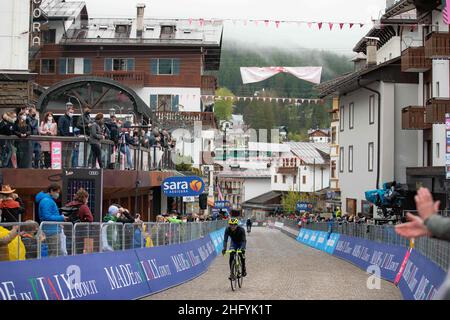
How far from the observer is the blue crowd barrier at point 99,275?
11.0m

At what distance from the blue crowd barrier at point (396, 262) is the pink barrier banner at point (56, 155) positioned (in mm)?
9192

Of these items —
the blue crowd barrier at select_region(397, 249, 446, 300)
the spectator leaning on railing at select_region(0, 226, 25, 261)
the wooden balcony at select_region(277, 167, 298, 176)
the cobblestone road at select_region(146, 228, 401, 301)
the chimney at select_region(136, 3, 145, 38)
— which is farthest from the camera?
the wooden balcony at select_region(277, 167, 298, 176)

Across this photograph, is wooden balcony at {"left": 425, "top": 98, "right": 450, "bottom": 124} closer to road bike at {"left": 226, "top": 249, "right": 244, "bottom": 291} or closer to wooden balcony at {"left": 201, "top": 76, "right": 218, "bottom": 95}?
road bike at {"left": 226, "top": 249, "right": 244, "bottom": 291}

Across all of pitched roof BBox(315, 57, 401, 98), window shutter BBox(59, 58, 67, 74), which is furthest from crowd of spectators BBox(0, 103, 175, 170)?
window shutter BBox(59, 58, 67, 74)

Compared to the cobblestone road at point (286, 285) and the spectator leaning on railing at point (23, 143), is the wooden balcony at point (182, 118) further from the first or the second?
the spectator leaning on railing at point (23, 143)

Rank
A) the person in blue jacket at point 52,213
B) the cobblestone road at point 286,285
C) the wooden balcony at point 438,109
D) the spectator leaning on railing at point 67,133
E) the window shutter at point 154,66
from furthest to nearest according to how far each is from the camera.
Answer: the window shutter at point 154,66
the wooden balcony at point 438,109
the spectator leaning on railing at point 67,133
the cobblestone road at point 286,285
the person in blue jacket at point 52,213

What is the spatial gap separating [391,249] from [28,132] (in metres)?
9.85

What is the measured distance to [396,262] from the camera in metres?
21.6

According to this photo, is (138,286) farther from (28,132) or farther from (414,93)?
(414,93)

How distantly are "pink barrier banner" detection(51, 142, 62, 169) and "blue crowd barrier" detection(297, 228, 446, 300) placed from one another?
9192mm

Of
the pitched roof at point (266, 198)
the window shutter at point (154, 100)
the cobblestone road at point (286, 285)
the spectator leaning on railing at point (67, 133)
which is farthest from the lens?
the pitched roof at point (266, 198)

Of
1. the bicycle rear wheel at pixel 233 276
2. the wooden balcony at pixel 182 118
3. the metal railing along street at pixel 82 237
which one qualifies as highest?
the wooden balcony at pixel 182 118

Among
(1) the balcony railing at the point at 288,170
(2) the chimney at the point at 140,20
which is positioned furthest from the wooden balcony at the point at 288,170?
(2) the chimney at the point at 140,20

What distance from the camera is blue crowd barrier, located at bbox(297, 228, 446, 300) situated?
546 inches
